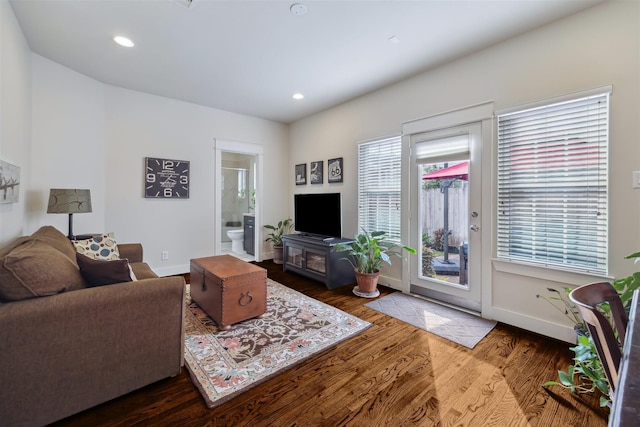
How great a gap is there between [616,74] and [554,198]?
95cm

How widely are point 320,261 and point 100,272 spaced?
243cm

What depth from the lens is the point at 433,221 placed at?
310 cm

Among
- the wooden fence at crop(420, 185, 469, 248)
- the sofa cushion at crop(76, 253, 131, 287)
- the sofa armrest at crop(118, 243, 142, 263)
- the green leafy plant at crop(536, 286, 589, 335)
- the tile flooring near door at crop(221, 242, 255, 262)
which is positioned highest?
the wooden fence at crop(420, 185, 469, 248)

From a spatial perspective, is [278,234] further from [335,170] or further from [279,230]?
[335,170]

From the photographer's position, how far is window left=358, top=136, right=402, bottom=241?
11.3 ft

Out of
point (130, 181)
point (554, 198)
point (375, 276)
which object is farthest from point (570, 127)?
point (130, 181)

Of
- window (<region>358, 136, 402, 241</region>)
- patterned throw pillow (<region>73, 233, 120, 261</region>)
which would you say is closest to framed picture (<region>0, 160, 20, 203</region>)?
patterned throw pillow (<region>73, 233, 120, 261</region>)

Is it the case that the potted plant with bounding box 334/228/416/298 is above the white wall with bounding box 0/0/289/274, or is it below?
below

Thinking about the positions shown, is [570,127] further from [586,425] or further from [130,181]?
[130,181]

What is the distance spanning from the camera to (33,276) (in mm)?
1311

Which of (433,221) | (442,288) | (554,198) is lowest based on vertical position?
(442,288)

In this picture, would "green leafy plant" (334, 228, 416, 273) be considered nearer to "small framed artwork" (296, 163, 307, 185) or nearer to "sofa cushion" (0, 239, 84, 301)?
"small framed artwork" (296, 163, 307, 185)

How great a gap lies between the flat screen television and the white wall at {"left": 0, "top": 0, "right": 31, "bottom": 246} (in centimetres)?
304

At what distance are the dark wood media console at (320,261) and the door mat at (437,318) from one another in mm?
637
